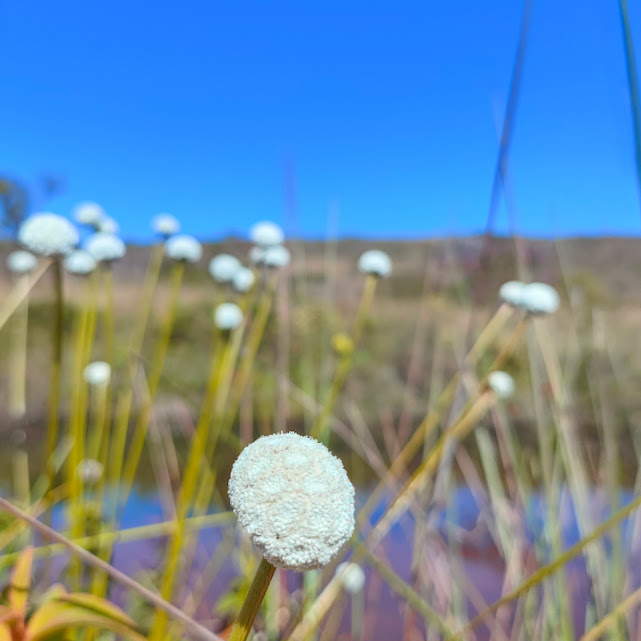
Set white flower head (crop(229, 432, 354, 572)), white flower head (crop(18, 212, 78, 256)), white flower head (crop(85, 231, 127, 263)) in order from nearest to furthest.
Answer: white flower head (crop(229, 432, 354, 572)) → white flower head (crop(18, 212, 78, 256)) → white flower head (crop(85, 231, 127, 263))

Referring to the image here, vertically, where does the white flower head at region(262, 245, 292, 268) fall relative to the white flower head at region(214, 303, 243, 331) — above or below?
above

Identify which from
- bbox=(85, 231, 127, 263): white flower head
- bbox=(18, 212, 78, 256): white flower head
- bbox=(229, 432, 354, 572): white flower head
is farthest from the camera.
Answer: bbox=(85, 231, 127, 263): white flower head

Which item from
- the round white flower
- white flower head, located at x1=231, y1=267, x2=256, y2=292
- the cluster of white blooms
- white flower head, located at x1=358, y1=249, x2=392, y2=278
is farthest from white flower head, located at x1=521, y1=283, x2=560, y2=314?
the round white flower

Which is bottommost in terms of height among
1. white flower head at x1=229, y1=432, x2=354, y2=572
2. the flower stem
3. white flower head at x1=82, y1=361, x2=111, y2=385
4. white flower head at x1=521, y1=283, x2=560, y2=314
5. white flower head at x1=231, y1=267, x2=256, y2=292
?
white flower head at x1=82, y1=361, x2=111, y2=385

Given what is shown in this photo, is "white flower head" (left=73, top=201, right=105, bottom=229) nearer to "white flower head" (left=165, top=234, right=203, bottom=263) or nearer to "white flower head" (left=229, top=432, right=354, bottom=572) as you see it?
"white flower head" (left=165, top=234, right=203, bottom=263)

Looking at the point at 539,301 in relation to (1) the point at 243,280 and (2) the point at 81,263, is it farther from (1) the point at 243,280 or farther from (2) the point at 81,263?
(2) the point at 81,263

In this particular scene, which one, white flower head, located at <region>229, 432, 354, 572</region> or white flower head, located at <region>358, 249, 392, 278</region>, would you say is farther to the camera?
white flower head, located at <region>358, 249, 392, 278</region>

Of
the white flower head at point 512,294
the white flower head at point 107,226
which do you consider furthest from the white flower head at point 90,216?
the white flower head at point 512,294

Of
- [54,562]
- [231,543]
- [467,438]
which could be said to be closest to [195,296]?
[467,438]
